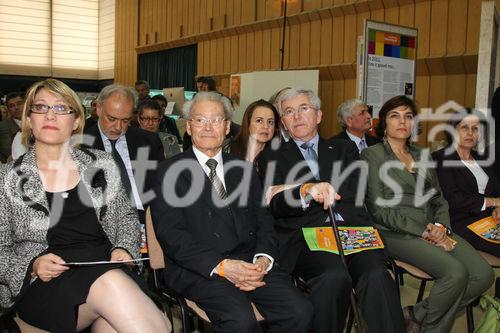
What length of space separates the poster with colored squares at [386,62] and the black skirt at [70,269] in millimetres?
3447

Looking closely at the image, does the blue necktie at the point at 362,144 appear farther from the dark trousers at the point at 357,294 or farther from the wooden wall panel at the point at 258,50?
the wooden wall panel at the point at 258,50

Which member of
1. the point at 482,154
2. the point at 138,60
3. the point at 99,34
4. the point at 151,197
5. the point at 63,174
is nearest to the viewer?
the point at 63,174

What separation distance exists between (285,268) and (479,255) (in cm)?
114

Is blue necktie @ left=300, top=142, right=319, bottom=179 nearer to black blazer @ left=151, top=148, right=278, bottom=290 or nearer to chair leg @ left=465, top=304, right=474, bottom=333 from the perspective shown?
black blazer @ left=151, top=148, right=278, bottom=290

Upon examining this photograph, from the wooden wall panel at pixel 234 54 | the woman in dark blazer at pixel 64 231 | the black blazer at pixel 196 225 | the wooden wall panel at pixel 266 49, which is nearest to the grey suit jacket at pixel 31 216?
the woman in dark blazer at pixel 64 231

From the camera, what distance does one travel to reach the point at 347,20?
7.85m

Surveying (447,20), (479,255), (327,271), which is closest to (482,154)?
(479,255)

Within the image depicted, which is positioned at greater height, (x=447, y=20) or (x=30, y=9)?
(x=30, y=9)

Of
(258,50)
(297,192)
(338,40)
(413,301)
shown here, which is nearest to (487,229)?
(413,301)

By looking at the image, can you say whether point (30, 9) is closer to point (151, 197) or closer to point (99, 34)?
point (99, 34)

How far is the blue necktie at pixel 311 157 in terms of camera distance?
2.75m

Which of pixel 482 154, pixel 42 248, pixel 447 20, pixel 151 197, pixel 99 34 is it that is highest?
pixel 99 34

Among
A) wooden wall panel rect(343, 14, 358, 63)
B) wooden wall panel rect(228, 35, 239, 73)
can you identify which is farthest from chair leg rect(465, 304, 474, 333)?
wooden wall panel rect(228, 35, 239, 73)

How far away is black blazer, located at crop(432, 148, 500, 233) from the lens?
314cm
